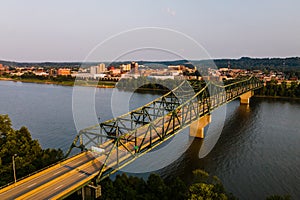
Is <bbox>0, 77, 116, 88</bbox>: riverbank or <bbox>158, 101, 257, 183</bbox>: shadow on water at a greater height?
<bbox>0, 77, 116, 88</bbox>: riverbank

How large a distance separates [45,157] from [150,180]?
7.03m

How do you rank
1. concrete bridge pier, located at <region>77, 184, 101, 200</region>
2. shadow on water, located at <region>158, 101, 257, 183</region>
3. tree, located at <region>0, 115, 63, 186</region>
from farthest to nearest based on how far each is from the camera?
shadow on water, located at <region>158, 101, 257, 183</region> → tree, located at <region>0, 115, 63, 186</region> → concrete bridge pier, located at <region>77, 184, 101, 200</region>

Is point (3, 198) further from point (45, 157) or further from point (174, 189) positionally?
point (174, 189)

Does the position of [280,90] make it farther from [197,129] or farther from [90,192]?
[90,192]

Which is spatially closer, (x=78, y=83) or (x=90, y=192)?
(x=90, y=192)

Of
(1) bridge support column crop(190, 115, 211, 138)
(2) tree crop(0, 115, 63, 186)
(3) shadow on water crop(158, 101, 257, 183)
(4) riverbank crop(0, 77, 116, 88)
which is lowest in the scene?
(3) shadow on water crop(158, 101, 257, 183)

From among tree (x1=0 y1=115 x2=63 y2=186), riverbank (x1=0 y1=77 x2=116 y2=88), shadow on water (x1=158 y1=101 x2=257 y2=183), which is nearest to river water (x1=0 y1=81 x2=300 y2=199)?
shadow on water (x1=158 y1=101 x2=257 y2=183)

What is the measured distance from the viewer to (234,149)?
22.8 meters

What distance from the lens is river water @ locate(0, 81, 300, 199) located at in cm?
1706

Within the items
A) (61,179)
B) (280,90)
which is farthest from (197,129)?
(280,90)

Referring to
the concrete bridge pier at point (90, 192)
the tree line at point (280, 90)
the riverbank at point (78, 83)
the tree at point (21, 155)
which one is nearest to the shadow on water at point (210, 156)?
the concrete bridge pier at point (90, 192)

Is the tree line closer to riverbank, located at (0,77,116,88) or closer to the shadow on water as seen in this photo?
the shadow on water

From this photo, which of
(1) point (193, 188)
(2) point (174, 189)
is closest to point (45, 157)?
(2) point (174, 189)

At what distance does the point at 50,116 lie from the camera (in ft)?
112
